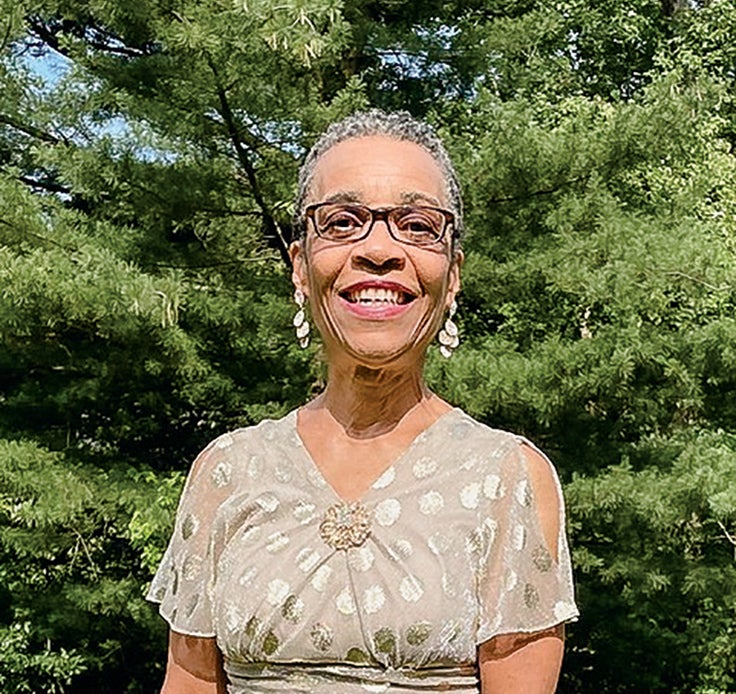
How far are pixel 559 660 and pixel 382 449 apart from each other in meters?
0.28

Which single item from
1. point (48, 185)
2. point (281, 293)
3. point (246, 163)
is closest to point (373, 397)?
point (246, 163)

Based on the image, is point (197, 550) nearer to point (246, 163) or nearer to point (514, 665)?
point (514, 665)

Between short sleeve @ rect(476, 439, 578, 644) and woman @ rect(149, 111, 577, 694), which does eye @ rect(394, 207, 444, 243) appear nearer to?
woman @ rect(149, 111, 577, 694)

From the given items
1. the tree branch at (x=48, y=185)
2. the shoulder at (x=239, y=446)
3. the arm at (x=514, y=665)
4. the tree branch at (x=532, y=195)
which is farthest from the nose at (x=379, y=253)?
the tree branch at (x=48, y=185)

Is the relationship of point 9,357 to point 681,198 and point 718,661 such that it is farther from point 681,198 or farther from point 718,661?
point 718,661

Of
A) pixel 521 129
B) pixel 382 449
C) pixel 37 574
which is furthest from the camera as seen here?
pixel 37 574

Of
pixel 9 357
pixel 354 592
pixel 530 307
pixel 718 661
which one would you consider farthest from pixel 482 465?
pixel 718 661

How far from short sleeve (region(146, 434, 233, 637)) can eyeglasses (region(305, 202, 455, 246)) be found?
10.8 inches

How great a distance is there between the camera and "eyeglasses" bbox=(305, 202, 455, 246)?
4.27ft

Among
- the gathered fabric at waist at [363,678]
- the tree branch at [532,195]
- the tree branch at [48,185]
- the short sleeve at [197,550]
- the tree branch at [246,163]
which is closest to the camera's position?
the gathered fabric at waist at [363,678]

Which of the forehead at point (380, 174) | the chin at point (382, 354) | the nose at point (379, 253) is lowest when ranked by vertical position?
the chin at point (382, 354)

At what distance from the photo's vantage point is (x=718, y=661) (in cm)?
796

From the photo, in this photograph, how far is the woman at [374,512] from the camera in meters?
1.25

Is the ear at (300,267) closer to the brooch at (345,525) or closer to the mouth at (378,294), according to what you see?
the mouth at (378,294)
